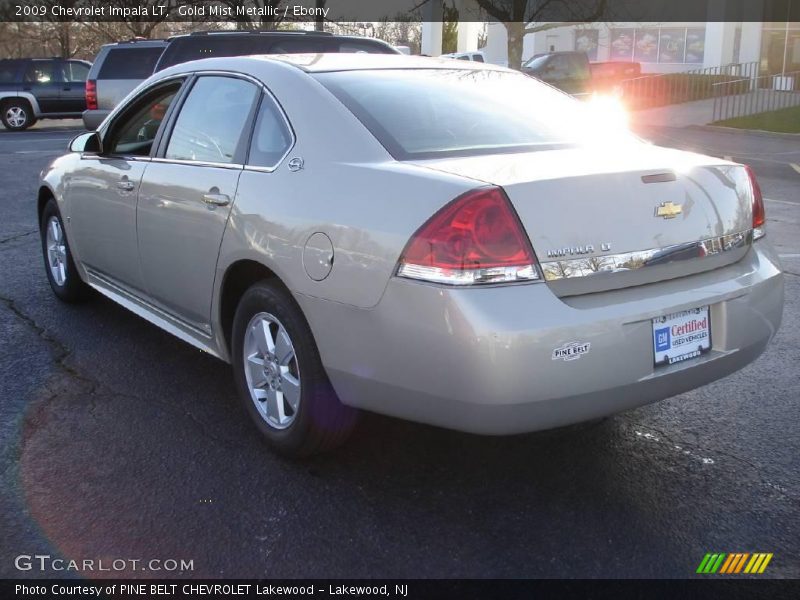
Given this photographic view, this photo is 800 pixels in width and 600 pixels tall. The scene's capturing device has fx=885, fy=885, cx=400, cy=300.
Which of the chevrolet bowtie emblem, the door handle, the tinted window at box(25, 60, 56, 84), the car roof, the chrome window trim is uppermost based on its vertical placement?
the tinted window at box(25, 60, 56, 84)

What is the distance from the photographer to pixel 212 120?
4.20m

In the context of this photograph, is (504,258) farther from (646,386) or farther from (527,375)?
(646,386)

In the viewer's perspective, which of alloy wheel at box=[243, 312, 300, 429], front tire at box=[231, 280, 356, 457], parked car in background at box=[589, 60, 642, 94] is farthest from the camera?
parked car in background at box=[589, 60, 642, 94]

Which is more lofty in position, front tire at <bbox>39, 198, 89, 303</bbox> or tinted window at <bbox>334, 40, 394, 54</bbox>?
tinted window at <bbox>334, 40, 394, 54</bbox>

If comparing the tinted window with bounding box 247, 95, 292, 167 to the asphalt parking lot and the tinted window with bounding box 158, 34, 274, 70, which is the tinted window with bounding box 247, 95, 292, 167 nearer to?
the asphalt parking lot

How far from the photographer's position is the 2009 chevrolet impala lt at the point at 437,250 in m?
2.90

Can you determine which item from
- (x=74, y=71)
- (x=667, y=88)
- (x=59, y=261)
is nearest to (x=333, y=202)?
(x=59, y=261)

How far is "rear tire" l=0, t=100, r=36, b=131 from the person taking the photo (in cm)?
2258

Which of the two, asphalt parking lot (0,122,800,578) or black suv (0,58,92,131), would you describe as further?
black suv (0,58,92,131)

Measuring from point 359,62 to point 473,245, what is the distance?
5.49 ft

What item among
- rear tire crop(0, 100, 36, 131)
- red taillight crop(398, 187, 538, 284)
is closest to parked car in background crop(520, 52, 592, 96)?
rear tire crop(0, 100, 36, 131)

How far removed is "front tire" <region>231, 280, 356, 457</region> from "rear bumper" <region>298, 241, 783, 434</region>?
0.42 ft
